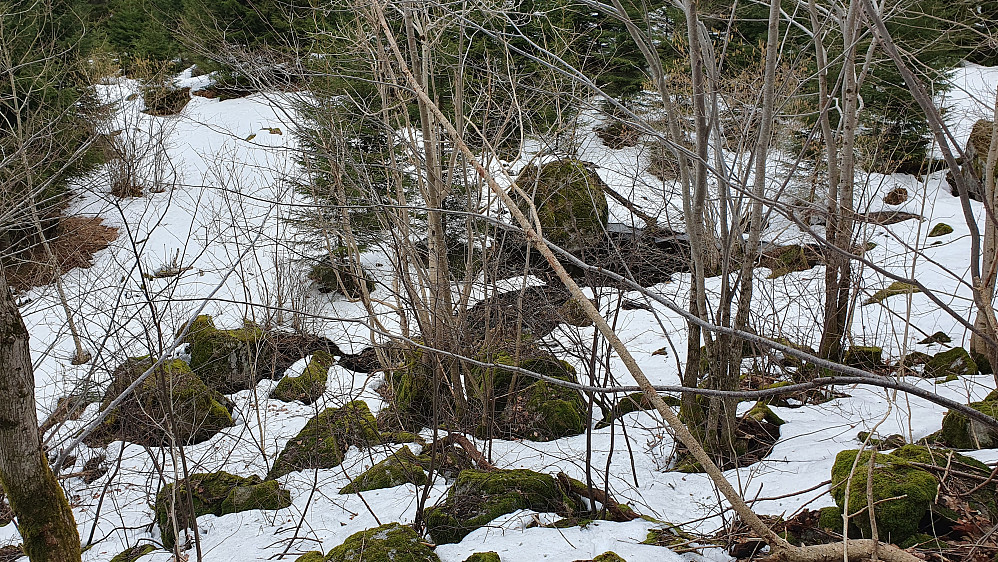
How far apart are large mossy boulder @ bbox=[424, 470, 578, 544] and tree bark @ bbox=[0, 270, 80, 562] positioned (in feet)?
6.87

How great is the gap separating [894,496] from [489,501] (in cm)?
238

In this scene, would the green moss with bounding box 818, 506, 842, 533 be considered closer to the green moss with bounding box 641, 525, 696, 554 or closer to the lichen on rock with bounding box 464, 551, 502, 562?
the green moss with bounding box 641, 525, 696, 554

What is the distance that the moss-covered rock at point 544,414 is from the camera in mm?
6887

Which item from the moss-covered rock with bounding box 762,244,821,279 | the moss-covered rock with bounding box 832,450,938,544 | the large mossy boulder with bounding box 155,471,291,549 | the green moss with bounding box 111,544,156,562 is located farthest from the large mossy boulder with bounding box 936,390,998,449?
the moss-covered rock with bounding box 762,244,821,279

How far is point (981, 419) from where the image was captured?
5.88ft

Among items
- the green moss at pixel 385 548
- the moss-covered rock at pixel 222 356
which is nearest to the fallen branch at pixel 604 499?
the green moss at pixel 385 548

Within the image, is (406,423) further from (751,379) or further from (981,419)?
(981,419)

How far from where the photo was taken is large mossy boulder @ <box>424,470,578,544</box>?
4.05 m

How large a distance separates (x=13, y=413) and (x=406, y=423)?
5.83 meters

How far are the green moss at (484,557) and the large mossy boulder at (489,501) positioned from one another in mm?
442

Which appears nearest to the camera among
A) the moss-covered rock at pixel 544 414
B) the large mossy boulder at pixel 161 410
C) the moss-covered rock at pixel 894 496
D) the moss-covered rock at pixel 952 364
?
the moss-covered rock at pixel 894 496

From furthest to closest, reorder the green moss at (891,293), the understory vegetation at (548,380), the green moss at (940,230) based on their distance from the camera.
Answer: the green moss at (940,230), the green moss at (891,293), the understory vegetation at (548,380)

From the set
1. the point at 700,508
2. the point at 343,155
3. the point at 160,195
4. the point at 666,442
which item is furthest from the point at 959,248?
the point at 160,195

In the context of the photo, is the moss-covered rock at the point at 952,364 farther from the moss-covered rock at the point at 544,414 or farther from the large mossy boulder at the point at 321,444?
the large mossy boulder at the point at 321,444
